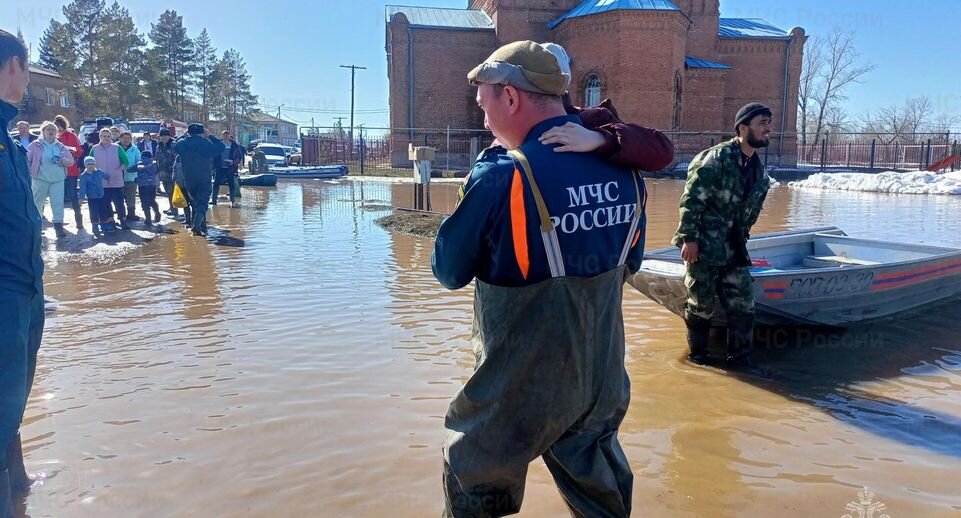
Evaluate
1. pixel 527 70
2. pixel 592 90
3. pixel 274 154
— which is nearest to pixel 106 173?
pixel 527 70

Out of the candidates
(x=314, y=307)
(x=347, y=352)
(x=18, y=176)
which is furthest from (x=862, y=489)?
(x=314, y=307)

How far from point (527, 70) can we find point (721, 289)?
359 cm

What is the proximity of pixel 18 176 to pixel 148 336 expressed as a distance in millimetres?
3380

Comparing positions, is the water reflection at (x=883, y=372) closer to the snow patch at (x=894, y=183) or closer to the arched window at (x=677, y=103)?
the snow patch at (x=894, y=183)

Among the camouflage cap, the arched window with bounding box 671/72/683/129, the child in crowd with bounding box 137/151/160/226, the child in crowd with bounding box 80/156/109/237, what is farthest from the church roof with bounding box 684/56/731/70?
the camouflage cap

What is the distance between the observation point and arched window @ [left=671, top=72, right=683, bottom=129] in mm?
33031

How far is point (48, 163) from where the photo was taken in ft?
31.9

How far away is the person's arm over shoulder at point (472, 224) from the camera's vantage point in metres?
1.87

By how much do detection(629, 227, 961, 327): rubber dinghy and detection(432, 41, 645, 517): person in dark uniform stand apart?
10.6 feet

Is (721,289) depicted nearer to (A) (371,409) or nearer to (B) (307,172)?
(A) (371,409)

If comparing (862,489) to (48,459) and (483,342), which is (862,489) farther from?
(48,459)

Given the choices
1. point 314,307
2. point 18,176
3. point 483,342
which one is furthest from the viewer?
point 314,307

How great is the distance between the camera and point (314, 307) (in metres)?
6.74

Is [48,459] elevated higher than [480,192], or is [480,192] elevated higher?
[480,192]
